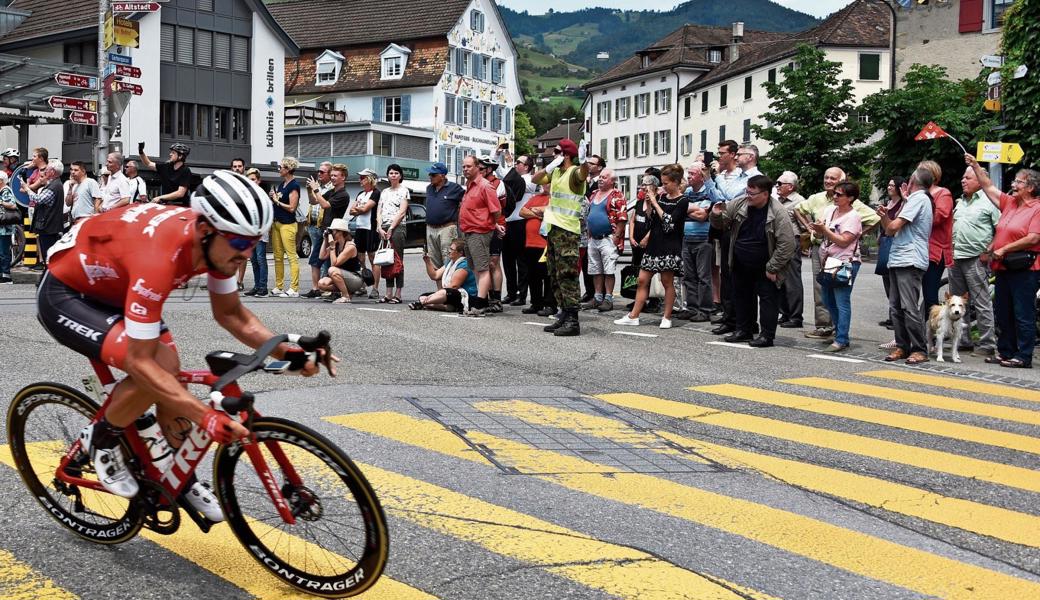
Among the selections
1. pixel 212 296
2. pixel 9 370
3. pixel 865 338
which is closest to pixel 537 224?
pixel 865 338

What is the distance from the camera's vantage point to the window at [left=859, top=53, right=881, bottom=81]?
7525cm

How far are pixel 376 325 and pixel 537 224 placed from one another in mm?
3091

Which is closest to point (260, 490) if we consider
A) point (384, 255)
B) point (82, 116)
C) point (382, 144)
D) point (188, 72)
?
point (384, 255)

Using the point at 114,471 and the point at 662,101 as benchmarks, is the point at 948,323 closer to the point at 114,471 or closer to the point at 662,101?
the point at 114,471

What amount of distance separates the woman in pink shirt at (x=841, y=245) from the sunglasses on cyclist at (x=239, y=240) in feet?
30.7

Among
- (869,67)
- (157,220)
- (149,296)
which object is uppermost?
(869,67)

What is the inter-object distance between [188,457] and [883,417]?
558cm

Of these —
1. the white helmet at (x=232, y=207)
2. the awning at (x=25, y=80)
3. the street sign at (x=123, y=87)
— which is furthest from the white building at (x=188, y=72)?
the white helmet at (x=232, y=207)

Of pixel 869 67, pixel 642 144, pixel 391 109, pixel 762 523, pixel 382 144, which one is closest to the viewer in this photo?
pixel 762 523

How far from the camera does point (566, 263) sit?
12.8 m

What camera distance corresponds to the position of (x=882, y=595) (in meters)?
4.42

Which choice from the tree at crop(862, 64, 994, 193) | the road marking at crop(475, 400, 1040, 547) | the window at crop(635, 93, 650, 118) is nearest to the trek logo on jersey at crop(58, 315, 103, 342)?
the road marking at crop(475, 400, 1040, 547)

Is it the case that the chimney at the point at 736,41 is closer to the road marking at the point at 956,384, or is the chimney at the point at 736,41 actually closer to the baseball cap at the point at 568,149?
the baseball cap at the point at 568,149

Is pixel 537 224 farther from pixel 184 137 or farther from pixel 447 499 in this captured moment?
pixel 184 137
